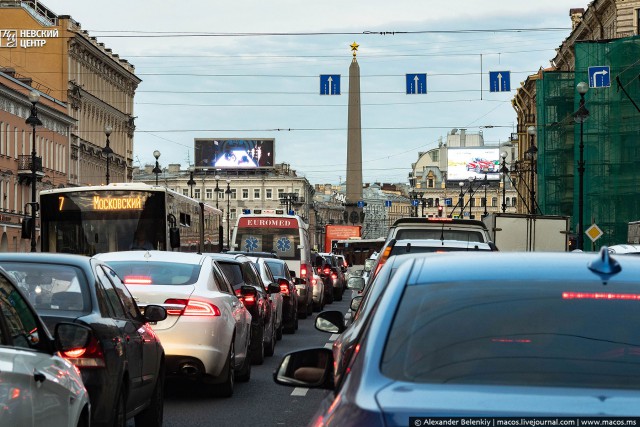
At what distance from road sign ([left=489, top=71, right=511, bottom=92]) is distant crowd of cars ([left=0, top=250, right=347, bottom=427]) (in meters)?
36.4

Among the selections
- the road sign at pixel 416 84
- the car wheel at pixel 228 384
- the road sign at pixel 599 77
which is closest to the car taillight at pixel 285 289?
the car wheel at pixel 228 384

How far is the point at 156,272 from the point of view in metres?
14.1

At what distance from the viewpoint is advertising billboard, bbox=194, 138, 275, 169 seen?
159m

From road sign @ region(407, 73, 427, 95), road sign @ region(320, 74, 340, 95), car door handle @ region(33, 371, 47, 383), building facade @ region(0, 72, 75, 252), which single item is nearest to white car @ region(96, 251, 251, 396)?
car door handle @ region(33, 371, 47, 383)

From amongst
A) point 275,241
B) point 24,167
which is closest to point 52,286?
point 275,241

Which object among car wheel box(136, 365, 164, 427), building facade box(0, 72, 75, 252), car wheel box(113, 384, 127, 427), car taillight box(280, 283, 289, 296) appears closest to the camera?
car wheel box(113, 384, 127, 427)

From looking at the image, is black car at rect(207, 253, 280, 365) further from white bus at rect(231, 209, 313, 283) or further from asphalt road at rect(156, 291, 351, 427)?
white bus at rect(231, 209, 313, 283)

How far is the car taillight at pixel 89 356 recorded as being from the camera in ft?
29.3

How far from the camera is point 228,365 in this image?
13.9m

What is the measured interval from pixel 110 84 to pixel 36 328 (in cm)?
10793

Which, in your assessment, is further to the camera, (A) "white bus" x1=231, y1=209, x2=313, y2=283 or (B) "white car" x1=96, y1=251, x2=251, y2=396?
(A) "white bus" x1=231, y1=209, x2=313, y2=283

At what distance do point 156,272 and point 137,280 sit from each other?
390 millimetres

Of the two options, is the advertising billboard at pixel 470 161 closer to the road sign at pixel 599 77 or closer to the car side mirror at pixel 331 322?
the road sign at pixel 599 77

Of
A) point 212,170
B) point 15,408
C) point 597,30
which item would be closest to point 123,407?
point 15,408
